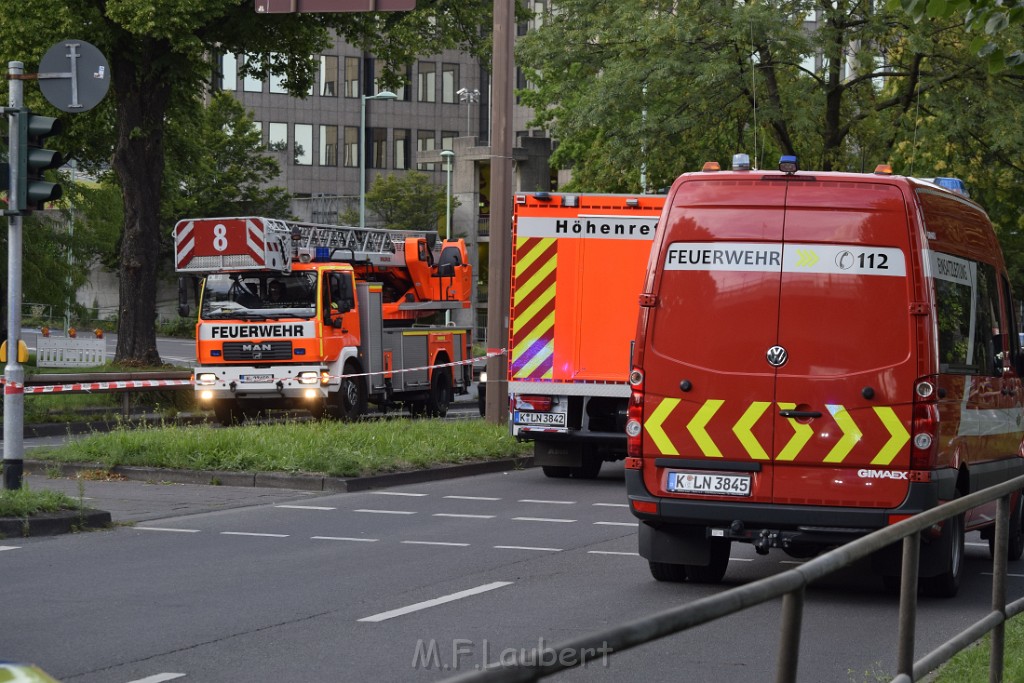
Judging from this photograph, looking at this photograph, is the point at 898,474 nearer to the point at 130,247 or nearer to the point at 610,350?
the point at 610,350

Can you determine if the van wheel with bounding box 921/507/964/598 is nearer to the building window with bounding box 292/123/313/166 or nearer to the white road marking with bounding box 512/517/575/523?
the white road marking with bounding box 512/517/575/523

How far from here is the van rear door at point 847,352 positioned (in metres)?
9.21

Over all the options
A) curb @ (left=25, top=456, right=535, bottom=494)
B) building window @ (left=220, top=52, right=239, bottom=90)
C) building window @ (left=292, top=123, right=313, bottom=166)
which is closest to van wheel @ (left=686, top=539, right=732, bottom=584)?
curb @ (left=25, top=456, right=535, bottom=494)

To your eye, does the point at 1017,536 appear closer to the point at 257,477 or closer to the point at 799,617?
the point at 799,617

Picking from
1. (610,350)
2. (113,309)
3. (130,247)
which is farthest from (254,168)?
(610,350)

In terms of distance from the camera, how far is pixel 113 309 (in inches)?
3039

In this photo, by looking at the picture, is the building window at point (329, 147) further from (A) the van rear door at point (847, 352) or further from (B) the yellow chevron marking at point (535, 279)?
(A) the van rear door at point (847, 352)

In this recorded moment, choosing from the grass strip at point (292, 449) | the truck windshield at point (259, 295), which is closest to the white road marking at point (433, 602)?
the grass strip at point (292, 449)

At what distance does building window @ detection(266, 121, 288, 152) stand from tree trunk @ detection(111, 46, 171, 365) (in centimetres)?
5958

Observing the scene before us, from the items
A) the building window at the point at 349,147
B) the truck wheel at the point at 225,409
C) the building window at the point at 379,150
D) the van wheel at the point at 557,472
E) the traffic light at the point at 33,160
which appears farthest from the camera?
the building window at the point at 379,150

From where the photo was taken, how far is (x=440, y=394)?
2986 cm

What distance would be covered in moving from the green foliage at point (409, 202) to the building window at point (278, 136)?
56.4 ft

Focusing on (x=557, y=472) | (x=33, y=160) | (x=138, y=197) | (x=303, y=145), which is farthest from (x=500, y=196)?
(x=303, y=145)

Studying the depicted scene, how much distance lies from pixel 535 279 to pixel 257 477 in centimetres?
368
